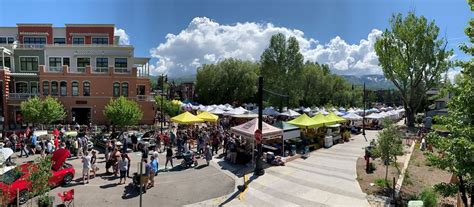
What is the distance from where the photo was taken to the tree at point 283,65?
54000mm

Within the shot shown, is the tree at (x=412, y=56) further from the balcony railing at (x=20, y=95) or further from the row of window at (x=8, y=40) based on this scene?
the row of window at (x=8, y=40)

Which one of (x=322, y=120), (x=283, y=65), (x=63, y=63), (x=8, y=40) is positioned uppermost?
(x=8, y=40)

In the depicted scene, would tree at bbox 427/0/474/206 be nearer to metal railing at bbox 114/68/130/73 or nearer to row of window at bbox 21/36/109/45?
metal railing at bbox 114/68/130/73

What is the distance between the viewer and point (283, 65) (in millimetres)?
54344

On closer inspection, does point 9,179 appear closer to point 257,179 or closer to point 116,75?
point 257,179

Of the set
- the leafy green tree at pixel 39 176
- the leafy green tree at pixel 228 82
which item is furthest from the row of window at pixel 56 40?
the leafy green tree at pixel 39 176

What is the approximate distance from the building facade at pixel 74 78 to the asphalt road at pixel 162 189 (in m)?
22.1

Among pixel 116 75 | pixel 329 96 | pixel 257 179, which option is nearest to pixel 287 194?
pixel 257 179

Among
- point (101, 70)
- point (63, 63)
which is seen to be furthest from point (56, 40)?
point (101, 70)

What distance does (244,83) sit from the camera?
2554 inches

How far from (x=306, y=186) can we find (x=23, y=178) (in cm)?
1186

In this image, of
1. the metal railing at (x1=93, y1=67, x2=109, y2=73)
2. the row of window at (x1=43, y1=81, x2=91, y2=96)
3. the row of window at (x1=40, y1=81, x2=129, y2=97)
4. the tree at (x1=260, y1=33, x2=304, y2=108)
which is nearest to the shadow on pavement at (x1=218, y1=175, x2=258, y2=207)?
the row of window at (x1=40, y1=81, x2=129, y2=97)

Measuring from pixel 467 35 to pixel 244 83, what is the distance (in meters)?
56.2

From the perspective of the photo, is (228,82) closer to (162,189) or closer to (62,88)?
(62,88)
